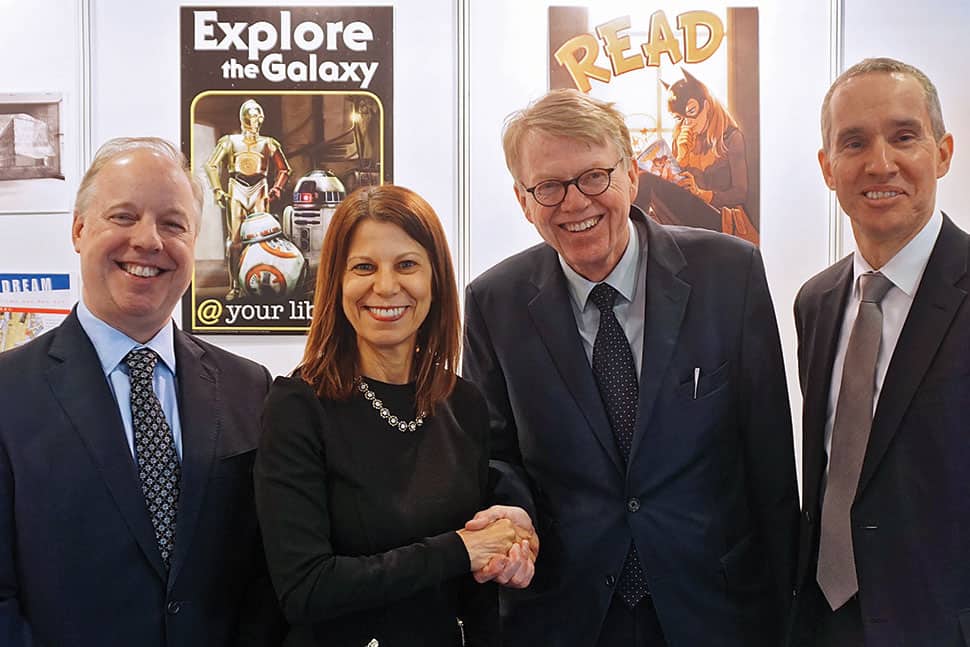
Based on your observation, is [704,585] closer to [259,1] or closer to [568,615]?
[568,615]

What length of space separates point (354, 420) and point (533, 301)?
627mm

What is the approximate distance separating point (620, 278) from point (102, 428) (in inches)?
49.1

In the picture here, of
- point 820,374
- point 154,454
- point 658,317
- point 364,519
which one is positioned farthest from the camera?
point 820,374

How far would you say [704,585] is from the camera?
2043 millimetres

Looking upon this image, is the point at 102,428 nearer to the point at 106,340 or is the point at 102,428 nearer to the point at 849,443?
the point at 106,340

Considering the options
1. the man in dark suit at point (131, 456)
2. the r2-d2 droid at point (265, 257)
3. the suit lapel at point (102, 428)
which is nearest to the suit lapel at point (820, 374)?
the man in dark suit at point (131, 456)

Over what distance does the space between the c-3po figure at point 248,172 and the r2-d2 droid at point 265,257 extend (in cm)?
3

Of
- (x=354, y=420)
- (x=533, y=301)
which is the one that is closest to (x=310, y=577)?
(x=354, y=420)

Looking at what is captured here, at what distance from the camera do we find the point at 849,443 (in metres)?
2.11

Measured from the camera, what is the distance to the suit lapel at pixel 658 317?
2.04m

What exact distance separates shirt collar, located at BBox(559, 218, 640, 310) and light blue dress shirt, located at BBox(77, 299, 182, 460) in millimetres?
1003

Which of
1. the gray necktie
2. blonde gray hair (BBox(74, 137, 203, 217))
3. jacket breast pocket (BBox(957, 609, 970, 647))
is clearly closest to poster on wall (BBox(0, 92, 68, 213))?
blonde gray hair (BBox(74, 137, 203, 217))

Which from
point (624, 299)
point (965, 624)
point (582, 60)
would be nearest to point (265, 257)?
point (582, 60)

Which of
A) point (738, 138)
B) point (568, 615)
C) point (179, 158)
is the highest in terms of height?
point (738, 138)
